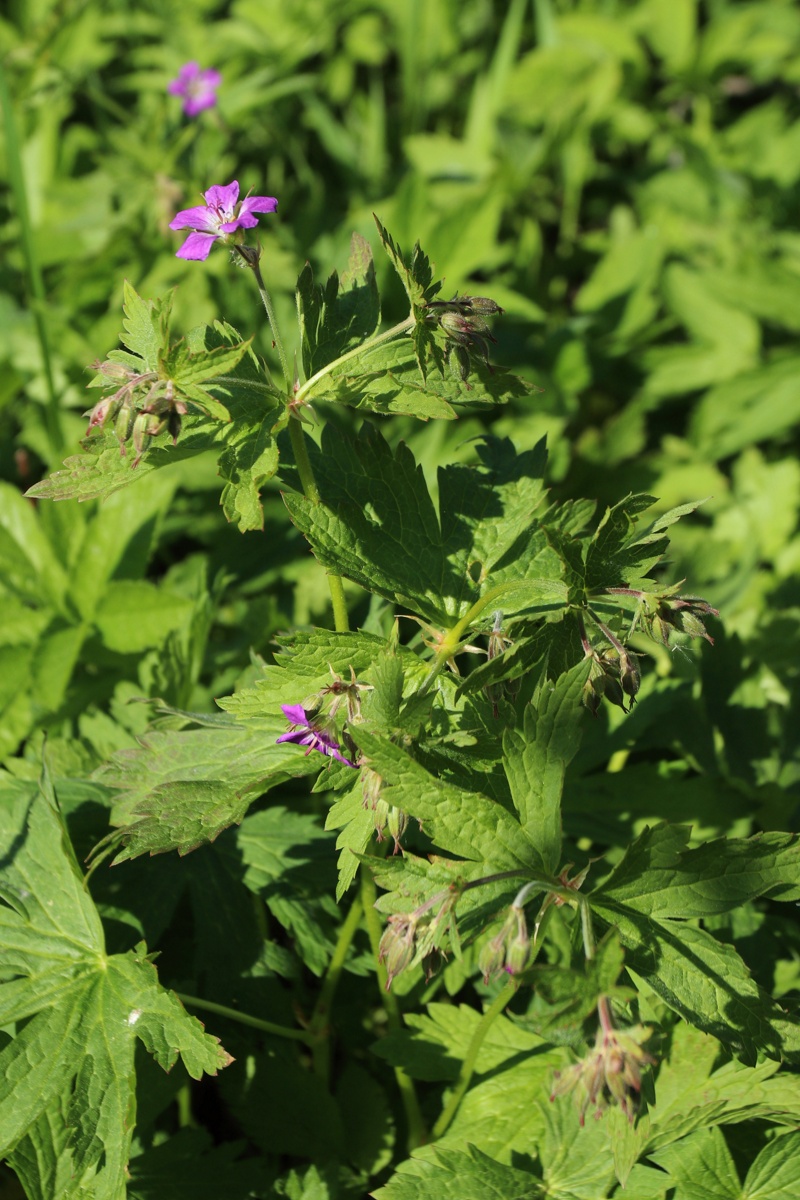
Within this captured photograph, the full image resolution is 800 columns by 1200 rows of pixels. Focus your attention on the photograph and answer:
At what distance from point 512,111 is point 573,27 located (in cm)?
53

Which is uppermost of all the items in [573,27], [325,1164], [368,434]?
[573,27]

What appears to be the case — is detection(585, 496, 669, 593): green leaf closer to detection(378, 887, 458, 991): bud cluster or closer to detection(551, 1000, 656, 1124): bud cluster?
detection(378, 887, 458, 991): bud cluster

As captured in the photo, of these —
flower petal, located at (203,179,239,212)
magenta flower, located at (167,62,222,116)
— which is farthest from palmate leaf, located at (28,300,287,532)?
magenta flower, located at (167,62,222,116)

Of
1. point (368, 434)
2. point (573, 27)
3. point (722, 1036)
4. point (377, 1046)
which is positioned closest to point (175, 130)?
point (573, 27)

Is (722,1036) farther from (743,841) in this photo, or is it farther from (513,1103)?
(513,1103)

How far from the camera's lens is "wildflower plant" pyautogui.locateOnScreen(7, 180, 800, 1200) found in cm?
159

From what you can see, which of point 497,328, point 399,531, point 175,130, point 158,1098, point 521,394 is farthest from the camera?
point 497,328

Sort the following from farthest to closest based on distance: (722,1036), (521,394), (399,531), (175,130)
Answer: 1. (175,130)
2. (399,531)
3. (521,394)
4. (722,1036)

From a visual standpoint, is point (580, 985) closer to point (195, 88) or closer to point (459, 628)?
point (459, 628)

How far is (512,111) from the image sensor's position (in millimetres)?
4871

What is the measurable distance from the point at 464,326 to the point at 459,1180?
148 cm

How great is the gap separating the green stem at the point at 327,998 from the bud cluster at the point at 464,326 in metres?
1.09

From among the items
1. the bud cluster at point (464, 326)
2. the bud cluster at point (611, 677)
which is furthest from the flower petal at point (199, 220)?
the bud cluster at point (611, 677)

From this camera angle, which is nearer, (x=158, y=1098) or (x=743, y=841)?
(x=743, y=841)
